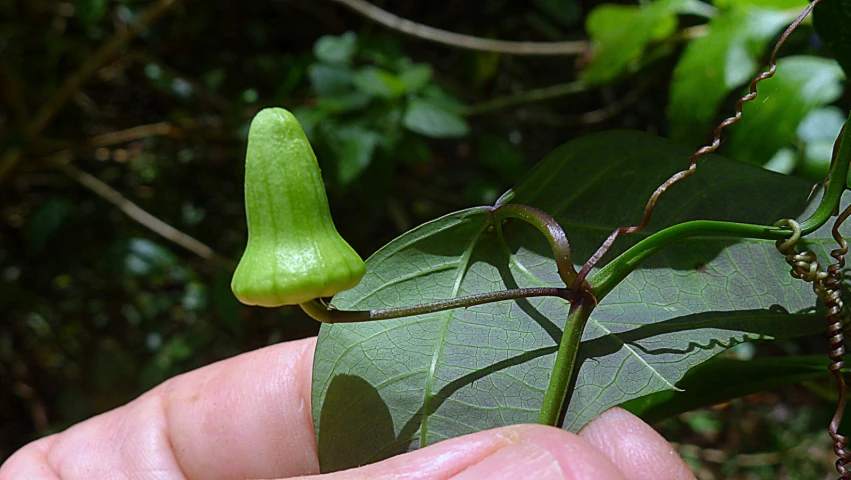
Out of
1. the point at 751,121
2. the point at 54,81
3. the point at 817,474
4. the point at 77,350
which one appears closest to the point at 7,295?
the point at 77,350

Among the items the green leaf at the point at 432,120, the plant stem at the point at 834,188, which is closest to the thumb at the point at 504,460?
the plant stem at the point at 834,188

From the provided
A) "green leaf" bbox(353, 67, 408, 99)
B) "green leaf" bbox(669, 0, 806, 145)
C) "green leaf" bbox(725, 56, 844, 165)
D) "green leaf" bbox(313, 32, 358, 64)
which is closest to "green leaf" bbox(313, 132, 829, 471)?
"green leaf" bbox(725, 56, 844, 165)

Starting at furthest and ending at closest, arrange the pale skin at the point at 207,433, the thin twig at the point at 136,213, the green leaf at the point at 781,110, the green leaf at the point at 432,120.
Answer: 1. the thin twig at the point at 136,213
2. the green leaf at the point at 432,120
3. the pale skin at the point at 207,433
4. the green leaf at the point at 781,110

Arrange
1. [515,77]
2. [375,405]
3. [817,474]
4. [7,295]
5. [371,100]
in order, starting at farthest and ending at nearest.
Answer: [515,77] < [817,474] < [7,295] < [371,100] < [375,405]

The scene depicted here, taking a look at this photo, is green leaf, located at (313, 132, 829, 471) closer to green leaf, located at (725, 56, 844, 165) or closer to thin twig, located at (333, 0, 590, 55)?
green leaf, located at (725, 56, 844, 165)

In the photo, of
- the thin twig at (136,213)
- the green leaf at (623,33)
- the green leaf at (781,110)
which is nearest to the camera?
the green leaf at (781,110)

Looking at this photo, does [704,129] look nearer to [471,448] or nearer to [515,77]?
[471,448]

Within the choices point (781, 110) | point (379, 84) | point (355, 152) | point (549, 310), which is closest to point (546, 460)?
point (549, 310)

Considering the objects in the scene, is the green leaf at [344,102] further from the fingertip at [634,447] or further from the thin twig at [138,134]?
the fingertip at [634,447]
